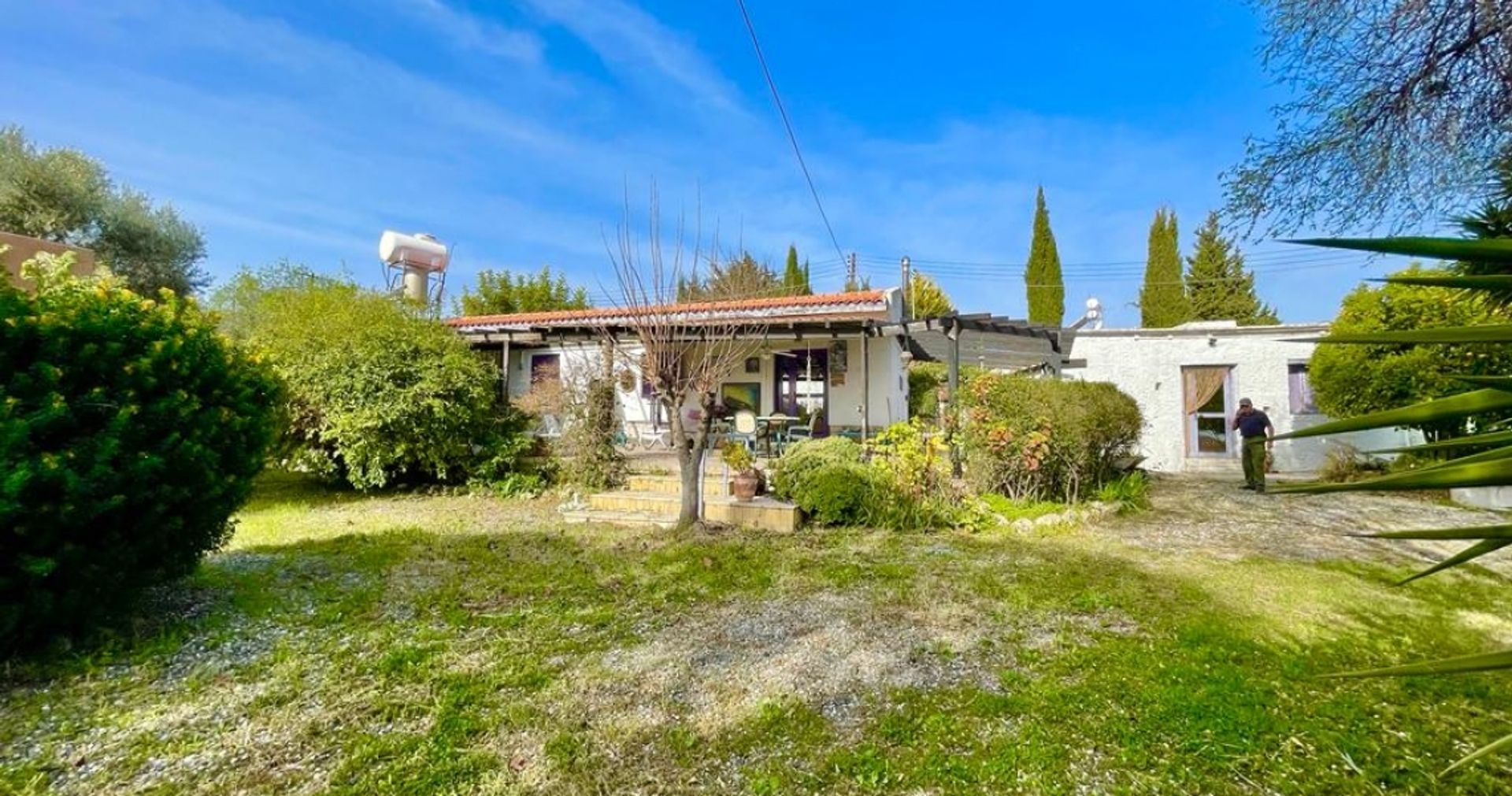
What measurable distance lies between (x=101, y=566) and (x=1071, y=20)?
13.4 metres

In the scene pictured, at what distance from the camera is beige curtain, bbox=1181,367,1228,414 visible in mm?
15164

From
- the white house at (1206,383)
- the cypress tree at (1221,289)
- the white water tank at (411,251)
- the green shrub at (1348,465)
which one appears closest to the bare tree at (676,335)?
the white house at (1206,383)

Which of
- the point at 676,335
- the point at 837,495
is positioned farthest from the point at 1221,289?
the point at 676,335

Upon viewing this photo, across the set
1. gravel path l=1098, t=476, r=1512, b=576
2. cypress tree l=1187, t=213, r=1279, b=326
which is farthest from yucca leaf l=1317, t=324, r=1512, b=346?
cypress tree l=1187, t=213, r=1279, b=326

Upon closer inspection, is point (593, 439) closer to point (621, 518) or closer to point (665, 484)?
point (665, 484)

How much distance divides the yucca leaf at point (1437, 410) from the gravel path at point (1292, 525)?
19.9 feet

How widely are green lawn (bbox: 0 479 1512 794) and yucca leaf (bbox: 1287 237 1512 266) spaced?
9.14 feet

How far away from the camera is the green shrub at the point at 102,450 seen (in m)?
3.69

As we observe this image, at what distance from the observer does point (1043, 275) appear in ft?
105

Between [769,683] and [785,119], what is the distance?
9380 millimetres

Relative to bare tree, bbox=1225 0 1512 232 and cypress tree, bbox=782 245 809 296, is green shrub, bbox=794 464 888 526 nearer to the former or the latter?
bare tree, bbox=1225 0 1512 232

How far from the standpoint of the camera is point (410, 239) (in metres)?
19.1

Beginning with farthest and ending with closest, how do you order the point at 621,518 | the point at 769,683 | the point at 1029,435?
the point at 621,518
the point at 1029,435
the point at 769,683

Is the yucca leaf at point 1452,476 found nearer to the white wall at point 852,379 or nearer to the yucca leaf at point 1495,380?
the yucca leaf at point 1495,380
